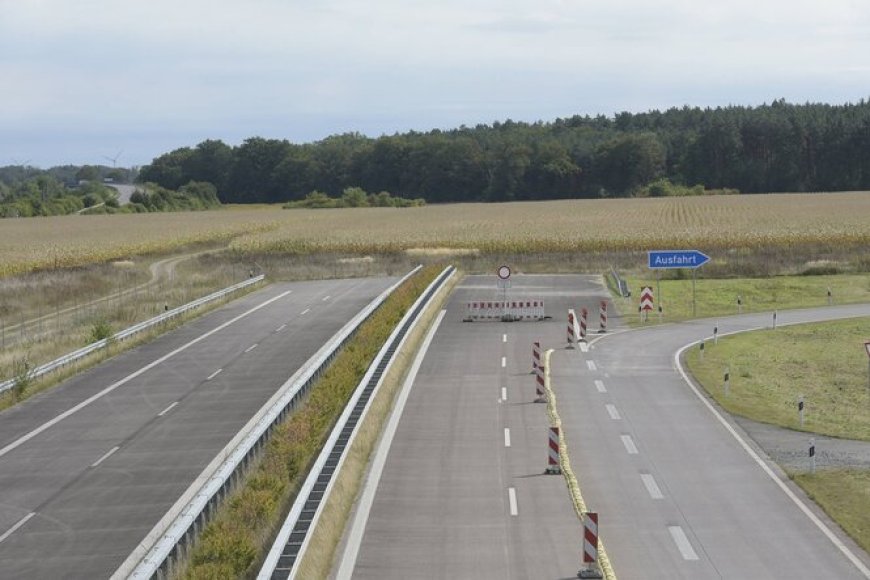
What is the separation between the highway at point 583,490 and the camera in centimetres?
1880

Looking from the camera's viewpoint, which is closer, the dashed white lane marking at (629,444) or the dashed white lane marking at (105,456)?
the dashed white lane marking at (105,456)

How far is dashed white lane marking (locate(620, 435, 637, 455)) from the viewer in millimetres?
26953

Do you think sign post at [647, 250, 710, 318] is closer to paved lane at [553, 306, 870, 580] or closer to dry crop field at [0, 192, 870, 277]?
paved lane at [553, 306, 870, 580]

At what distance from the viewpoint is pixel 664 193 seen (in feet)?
569

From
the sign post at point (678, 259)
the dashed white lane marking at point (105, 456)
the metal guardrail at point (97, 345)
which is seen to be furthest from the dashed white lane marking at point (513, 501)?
the sign post at point (678, 259)

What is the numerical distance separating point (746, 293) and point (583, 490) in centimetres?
4000

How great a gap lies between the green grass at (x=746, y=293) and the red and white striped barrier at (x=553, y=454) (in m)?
27.8

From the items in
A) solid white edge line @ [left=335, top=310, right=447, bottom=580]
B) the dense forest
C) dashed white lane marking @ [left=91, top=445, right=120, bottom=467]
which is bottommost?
solid white edge line @ [left=335, top=310, right=447, bottom=580]

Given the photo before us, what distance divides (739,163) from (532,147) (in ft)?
107

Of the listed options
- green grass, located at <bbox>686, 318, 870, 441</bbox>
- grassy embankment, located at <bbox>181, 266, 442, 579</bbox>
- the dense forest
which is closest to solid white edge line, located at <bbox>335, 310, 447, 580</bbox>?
grassy embankment, located at <bbox>181, 266, 442, 579</bbox>

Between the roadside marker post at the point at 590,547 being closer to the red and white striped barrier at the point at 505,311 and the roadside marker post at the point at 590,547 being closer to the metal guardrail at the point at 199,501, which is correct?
the metal guardrail at the point at 199,501

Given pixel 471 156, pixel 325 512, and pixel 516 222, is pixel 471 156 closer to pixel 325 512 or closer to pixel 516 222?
pixel 516 222

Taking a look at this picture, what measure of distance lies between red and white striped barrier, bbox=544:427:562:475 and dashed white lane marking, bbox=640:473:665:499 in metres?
1.71

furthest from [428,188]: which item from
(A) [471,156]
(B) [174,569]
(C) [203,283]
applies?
(B) [174,569]
